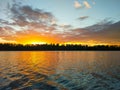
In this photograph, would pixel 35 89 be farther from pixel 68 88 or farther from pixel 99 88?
pixel 99 88

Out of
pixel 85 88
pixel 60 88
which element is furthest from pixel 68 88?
pixel 85 88

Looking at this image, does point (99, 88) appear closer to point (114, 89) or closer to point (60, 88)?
point (114, 89)

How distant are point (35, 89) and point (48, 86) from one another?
2.17 metres

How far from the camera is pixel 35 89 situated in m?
18.5

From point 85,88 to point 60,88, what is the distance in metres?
3.40

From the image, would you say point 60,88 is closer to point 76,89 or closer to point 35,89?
point 76,89

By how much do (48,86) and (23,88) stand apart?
11.4 ft

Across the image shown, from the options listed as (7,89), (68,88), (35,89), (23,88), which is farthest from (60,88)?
(7,89)

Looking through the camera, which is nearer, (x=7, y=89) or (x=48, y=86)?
(x=7, y=89)

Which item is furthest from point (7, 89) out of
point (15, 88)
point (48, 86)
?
point (48, 86)

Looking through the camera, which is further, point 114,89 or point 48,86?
point 48,86

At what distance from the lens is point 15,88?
61.2ft

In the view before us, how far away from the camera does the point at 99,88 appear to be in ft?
63.1

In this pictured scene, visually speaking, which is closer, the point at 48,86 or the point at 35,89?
the point at 35,89
